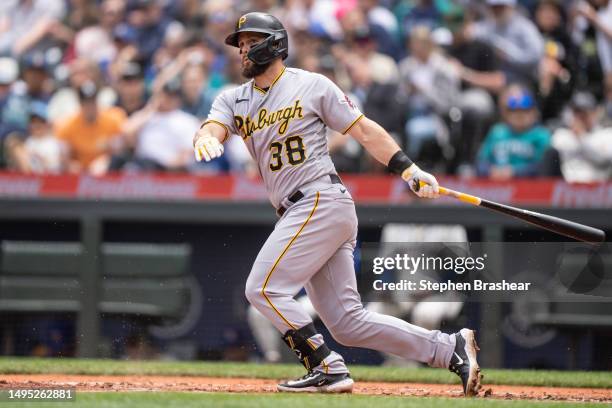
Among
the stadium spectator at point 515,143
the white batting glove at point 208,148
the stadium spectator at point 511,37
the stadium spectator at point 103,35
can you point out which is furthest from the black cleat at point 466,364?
the stadium spectator at point 103,35

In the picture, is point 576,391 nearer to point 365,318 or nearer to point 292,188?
point 365,318

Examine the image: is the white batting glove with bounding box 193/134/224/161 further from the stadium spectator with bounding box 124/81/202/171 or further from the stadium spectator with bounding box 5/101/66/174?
the stadium spectator with bounding box 5/101/66/174

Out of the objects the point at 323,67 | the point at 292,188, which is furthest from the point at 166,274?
the point at 292,188

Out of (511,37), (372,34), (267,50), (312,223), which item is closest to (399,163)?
(312,223)

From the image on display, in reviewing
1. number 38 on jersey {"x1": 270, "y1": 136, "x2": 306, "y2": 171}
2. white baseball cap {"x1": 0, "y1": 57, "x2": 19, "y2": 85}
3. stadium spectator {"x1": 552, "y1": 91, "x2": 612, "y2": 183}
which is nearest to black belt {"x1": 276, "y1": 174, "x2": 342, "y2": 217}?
number 38 on jersey {"x1": 270, "y1": 136, "x2": 306, "y2": 171}

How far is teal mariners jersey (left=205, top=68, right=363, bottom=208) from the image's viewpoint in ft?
18.4

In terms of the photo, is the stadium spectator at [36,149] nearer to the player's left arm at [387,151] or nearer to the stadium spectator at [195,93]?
the stadium spectator at [195,93]

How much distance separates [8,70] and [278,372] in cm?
604

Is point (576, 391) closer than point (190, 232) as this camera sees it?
Yes

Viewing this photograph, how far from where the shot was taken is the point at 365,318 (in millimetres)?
5609

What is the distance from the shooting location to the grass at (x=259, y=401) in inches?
195

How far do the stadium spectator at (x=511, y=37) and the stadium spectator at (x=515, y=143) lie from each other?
681 mm

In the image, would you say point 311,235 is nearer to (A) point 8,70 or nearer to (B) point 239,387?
(B) point 239,387

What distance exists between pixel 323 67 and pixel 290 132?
4.95 metres
